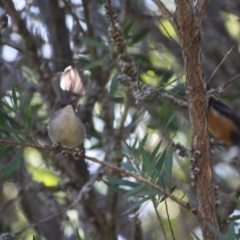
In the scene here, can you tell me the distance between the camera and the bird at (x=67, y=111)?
4.32 meters

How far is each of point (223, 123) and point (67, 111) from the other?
1705mm

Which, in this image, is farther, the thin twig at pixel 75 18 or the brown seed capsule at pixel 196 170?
the thin twig at pixel 75 18

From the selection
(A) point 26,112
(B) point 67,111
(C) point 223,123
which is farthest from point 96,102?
(A) point 26,112

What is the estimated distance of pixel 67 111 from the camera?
4438 millimetres

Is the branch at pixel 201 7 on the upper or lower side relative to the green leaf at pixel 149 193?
upper

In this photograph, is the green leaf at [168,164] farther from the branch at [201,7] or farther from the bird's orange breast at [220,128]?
the bird's orange breast at [220,128]

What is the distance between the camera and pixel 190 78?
2.54 metres

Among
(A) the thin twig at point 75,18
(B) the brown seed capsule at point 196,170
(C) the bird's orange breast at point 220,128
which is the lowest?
(B) the brown seed capsule at point 196,170

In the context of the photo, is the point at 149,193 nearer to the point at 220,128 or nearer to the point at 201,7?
the point at 201,7

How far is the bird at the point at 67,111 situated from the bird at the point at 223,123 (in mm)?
1391

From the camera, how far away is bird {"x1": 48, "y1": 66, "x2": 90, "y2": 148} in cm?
432

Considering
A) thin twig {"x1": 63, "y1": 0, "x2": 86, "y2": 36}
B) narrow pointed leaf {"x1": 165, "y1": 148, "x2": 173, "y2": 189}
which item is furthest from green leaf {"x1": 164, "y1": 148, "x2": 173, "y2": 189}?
thin twig {"x1": 63, "y1": 0, "x2": 86, "y2": 36}

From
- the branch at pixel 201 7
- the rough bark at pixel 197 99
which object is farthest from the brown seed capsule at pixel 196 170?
the branch at pixel 201 7

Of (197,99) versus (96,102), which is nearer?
(197,99)
